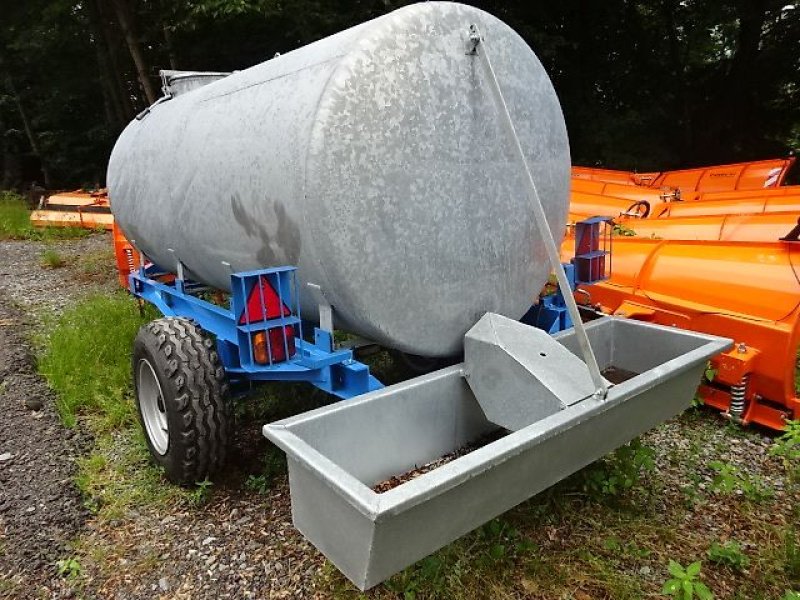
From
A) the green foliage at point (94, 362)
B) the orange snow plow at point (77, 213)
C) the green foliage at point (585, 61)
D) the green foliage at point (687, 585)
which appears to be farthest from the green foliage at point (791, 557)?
the orange snow plow at point (77, 213)

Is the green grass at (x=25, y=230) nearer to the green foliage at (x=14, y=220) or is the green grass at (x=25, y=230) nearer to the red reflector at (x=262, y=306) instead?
the green foliage at (x=14, y=220)

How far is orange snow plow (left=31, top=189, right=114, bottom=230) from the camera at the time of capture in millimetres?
12312

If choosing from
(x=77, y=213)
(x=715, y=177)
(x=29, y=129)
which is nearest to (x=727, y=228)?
(x=715, y=177)

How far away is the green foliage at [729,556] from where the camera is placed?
253 cm

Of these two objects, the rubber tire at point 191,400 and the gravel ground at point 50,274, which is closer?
the rubber tire at point 191,400

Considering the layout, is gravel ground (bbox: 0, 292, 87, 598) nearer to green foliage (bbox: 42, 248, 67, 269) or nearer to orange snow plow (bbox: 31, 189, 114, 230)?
green foliage (bbox: 42, 248, 67, 269)

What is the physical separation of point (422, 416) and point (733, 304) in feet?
8.23

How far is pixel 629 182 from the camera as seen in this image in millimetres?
10945

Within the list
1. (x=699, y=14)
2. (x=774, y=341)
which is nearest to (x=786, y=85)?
(x=699, y=14)

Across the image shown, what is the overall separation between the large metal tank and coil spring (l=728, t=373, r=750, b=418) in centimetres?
151

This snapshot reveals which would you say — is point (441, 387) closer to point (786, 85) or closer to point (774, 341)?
point (774, 341)

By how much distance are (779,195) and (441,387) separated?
6282 mm

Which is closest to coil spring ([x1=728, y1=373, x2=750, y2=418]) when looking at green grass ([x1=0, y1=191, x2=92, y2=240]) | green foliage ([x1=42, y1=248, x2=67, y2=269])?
green foliage ([x1=42, y1=248, x2=67, y2=269])

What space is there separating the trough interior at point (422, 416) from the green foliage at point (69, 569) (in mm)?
1397
